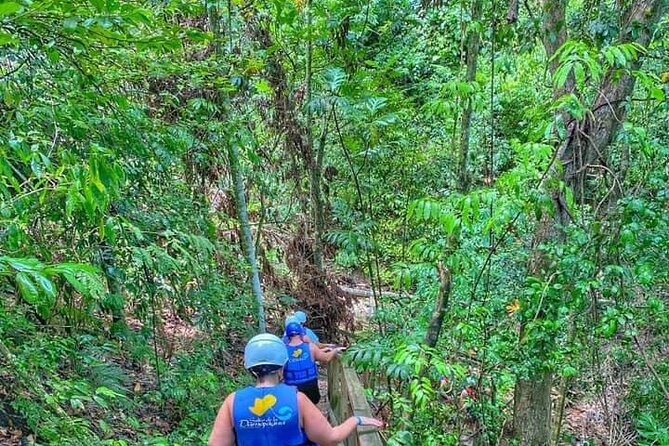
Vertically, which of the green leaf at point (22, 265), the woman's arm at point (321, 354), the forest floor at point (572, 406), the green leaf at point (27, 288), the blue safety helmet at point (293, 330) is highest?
the green leaf at point (22, 265)

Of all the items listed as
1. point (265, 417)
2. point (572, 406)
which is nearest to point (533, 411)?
point (265, 417)

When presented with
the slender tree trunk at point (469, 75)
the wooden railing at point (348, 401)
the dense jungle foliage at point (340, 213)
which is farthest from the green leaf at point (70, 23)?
the slender tree trunk at point (469, 75)

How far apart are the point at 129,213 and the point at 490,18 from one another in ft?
10.3

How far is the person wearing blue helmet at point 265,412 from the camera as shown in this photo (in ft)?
8.61

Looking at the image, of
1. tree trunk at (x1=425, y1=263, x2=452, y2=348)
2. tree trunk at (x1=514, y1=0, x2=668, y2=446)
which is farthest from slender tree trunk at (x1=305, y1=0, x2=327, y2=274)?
tree trunk at (x1=514, y1=0, x2=668, y2=446)

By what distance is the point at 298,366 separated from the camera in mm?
4645

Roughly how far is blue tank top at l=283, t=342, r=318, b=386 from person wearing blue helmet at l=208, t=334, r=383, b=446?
6.37 feet

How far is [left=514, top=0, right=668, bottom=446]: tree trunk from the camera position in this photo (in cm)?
334

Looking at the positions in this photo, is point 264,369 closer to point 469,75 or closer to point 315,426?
point 315,426

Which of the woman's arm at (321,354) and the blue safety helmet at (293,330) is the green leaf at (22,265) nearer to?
the blue safety helmet at (293,330)

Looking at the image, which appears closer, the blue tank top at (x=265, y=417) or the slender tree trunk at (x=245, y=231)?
the blue tank top at (x=265, y=417)

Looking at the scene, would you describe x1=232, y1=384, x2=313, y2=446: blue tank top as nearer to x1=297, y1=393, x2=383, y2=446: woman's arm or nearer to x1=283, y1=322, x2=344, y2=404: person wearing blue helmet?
x1=297, y1=393, x2=383, y2=446: woman's arm

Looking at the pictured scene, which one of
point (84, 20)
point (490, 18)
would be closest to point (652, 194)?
point (490, 18)

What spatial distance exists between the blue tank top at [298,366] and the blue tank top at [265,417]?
→ 1.98 metres
